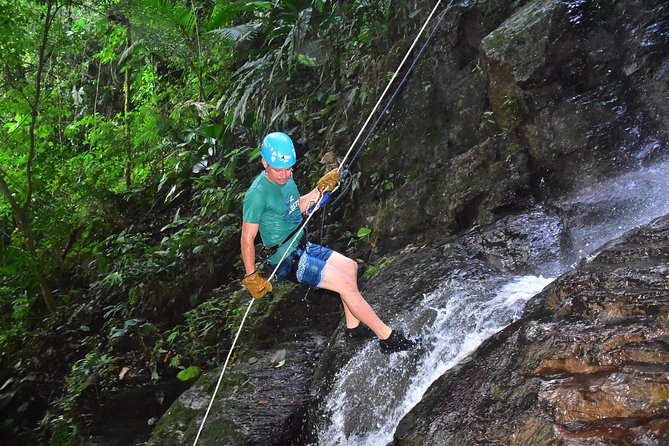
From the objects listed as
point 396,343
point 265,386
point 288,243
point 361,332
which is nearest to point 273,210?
point 288,243

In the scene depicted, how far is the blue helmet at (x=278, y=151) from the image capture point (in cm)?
399

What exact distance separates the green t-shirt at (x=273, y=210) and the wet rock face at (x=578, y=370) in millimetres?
1586

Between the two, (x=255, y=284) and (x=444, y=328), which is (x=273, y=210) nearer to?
(x=255, y=284)

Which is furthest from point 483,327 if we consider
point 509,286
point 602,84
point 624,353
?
point 602,84

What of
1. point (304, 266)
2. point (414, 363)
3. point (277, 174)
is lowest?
point (414, 363)

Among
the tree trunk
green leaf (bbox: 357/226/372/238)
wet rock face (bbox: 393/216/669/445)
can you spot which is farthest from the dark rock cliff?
the tree trunk

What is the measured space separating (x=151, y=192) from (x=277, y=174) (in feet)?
26.0

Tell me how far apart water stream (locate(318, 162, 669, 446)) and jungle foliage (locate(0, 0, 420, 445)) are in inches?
89.8

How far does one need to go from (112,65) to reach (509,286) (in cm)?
1365

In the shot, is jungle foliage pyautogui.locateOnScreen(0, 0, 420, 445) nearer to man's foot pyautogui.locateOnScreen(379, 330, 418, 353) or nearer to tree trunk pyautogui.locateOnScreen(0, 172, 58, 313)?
tree trunk pyautogui.locateOnScreen(0, 172, 58, 313)

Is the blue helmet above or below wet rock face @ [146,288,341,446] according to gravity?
above

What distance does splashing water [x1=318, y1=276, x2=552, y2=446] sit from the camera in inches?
167

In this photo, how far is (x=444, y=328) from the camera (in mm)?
4480

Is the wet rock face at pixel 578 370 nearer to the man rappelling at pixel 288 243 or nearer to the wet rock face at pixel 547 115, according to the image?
the man rappelling at pixel 288 243
